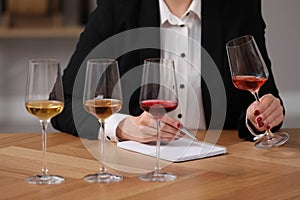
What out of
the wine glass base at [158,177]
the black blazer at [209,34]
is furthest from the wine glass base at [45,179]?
the black blazer at [209,34]

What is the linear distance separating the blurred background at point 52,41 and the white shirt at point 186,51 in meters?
2.18

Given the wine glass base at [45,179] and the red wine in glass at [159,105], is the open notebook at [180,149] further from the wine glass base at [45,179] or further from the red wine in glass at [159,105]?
the wine glass base at [45,179]

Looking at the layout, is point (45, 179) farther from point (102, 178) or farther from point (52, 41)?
point (52, 41)

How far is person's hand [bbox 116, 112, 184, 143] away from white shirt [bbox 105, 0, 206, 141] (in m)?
0.46

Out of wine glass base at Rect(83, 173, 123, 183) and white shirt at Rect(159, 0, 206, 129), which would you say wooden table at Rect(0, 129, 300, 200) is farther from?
white shirt at Rect(159, 0, 206, 129)

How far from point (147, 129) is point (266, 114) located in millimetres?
383

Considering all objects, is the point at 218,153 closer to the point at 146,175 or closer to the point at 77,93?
the point at 146,175

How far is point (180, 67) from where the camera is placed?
8.00 ft

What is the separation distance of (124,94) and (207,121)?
12.0 inches

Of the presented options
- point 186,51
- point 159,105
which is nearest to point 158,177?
point 159,105

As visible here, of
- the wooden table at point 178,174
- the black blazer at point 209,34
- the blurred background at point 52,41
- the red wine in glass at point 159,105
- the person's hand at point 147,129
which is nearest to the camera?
the wooden table at point 178,174

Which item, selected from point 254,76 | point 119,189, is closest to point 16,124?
point 254,76

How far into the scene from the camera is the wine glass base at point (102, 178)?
157 cm

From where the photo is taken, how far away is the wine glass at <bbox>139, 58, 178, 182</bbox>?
156 cm
